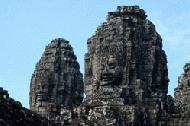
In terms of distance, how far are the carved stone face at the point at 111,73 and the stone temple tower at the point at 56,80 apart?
20.7 metres

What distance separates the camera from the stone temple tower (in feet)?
415

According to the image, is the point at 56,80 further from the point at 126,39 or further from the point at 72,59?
the point at 126,39

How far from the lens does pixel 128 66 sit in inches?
4190

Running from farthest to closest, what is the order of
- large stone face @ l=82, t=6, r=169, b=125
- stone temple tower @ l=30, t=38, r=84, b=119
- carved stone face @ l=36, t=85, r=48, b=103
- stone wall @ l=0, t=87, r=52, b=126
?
stone temple tower @ l=30, t=38, r=84, b=119, carved stone face @ l=36, t=85, r=48, b=103, large stone face @ l=82, t=6, r=169, b=125, stone wall @ l=0, t=87, r=52, b=126

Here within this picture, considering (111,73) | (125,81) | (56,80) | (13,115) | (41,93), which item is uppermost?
(56,80)

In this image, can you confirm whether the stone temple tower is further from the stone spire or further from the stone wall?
the stone wall

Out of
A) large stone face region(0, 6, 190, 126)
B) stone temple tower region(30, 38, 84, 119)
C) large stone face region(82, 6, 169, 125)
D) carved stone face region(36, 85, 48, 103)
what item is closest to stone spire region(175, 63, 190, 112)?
large stone face region(0, 6, 190, 126)

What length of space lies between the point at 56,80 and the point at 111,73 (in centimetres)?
2307

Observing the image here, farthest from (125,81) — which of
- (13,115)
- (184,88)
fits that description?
(13,115)

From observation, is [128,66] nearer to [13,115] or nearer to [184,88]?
[184,88]

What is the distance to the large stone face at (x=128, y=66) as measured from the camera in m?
103

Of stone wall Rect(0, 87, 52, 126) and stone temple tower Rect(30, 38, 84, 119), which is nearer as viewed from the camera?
stone wall Rect(0, 87, 52, 126)

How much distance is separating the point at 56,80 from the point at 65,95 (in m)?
2.56

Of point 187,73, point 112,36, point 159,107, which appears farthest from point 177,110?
point 187,73
